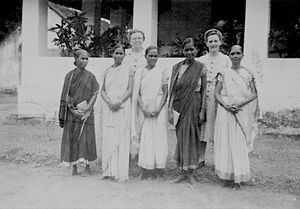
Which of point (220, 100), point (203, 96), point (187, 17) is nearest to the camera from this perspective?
point (220, 100)

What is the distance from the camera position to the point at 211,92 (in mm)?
5270

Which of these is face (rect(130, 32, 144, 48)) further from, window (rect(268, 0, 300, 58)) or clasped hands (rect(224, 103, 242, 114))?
window (rect(268, 0, 300, 58))

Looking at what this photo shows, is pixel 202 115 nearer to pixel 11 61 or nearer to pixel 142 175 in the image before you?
pixel 142 175

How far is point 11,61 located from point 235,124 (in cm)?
1454

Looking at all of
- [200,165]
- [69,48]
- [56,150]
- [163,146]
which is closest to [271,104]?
[200,165]

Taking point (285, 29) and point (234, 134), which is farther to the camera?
point (285, 29)

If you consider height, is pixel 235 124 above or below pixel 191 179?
above

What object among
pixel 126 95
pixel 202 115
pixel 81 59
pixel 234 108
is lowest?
pixel 202 115

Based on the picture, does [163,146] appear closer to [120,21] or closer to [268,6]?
[268,6]

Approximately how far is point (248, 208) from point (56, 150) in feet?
12.0

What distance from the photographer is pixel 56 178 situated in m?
4.95

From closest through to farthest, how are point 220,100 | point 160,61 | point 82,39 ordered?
1. point 220,100
2. point 160,61
3. point 82,39

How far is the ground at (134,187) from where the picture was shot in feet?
13.2

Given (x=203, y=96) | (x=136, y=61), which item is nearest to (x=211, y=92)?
(x=203, y=96)
